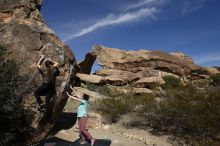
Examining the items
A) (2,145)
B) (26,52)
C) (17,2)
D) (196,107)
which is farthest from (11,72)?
(196,107)

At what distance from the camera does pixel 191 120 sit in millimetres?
14617

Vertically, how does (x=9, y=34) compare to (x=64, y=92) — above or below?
above

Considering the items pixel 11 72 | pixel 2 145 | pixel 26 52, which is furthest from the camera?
pixel 26 52

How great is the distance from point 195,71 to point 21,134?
→ 30.9m

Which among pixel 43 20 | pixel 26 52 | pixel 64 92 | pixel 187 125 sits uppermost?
pixel 43 20

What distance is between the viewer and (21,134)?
10.5 meters

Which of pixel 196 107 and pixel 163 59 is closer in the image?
pixel 196 107

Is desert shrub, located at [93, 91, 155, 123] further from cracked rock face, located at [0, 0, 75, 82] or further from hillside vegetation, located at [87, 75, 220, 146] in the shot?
cracked rock face, located at [0, 0, 75, 82]

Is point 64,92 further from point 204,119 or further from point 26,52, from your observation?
point 204,119

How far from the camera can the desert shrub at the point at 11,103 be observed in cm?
962

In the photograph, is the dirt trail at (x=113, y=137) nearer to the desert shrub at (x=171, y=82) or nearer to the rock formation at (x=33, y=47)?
the rock formation at (x=33, y=47)

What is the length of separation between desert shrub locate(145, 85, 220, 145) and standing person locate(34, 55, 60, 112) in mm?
5179

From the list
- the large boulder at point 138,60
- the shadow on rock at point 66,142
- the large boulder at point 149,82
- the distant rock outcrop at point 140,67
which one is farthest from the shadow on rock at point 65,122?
the large boulder at point 138,60

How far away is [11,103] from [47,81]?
194 centimetres
